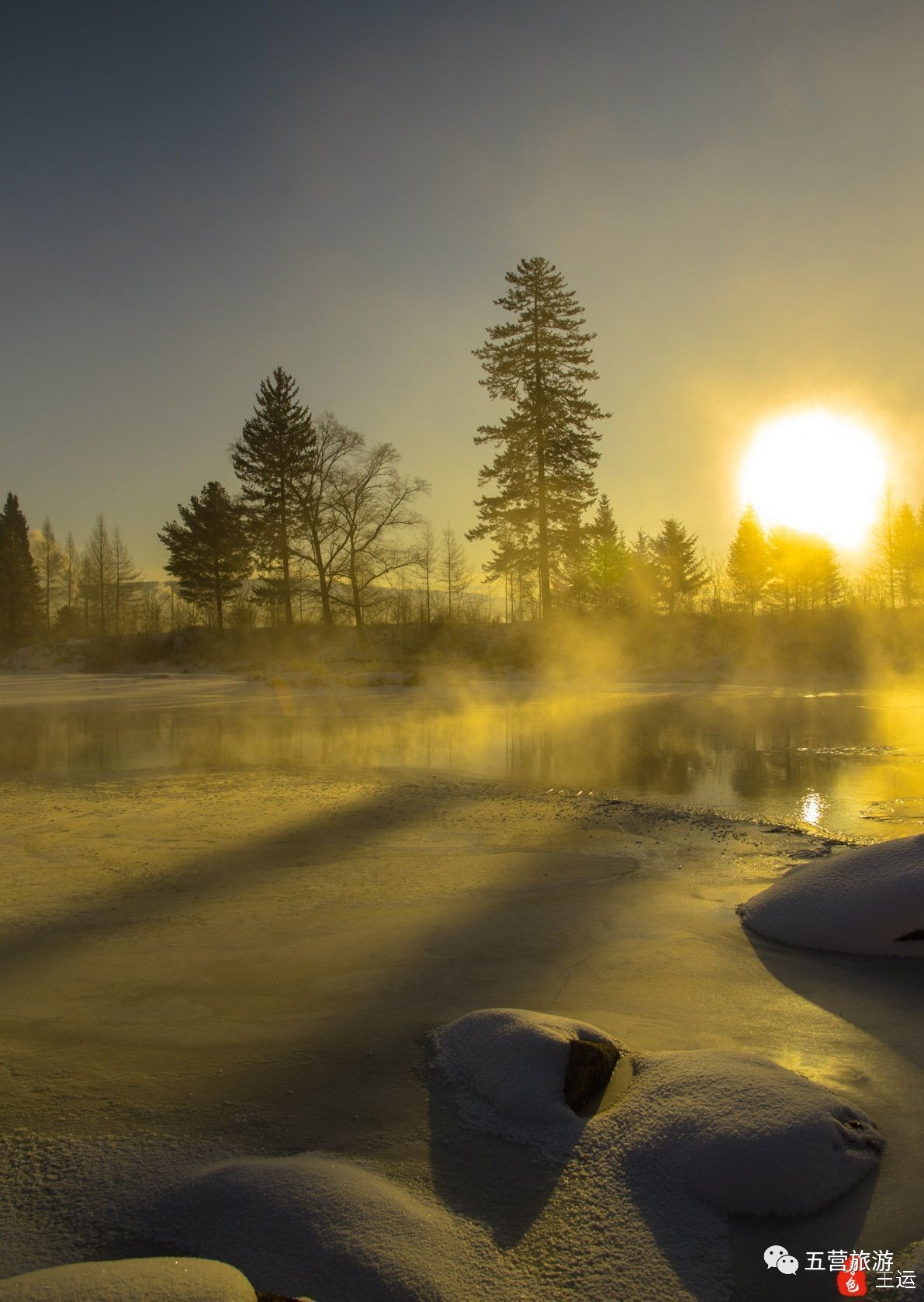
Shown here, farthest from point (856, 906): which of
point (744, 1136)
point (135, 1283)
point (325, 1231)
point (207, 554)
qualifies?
point (207, 554)

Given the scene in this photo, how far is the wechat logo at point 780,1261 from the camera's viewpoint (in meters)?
2.08

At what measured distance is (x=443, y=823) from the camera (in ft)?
23.6

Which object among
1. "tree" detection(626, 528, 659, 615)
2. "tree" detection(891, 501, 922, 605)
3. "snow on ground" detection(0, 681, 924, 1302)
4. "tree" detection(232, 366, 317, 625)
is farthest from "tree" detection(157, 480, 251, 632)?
"tree" detection(891, 501, 922, 605)

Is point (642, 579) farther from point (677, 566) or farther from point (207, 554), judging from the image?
point (207, 554)

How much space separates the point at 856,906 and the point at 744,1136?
2.25 metres

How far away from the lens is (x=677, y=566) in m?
55.1

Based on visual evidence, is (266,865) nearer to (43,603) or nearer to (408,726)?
(408,726)

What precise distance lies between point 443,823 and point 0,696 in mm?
17885

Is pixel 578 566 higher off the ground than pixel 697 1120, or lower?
higher

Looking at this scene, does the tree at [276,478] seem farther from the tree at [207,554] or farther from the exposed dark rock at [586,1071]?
the exposed dark rock at [586,1071]

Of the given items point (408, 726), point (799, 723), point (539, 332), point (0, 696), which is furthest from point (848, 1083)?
point (539, 332)

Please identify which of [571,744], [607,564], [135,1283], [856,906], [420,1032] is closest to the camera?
[135,1283]

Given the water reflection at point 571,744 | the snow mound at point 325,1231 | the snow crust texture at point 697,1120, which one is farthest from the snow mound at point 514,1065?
the water reflection at point 571,744

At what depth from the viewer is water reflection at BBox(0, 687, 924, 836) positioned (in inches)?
340
